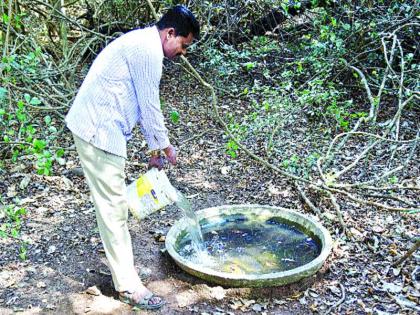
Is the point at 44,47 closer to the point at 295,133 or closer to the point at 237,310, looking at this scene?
the point at 295,133

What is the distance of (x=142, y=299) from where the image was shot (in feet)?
11.7

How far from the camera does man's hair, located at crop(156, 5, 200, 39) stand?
3.17 m

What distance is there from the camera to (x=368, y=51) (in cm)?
665

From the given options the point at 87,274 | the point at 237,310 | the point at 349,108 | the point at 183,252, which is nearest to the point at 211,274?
the point at 237,310

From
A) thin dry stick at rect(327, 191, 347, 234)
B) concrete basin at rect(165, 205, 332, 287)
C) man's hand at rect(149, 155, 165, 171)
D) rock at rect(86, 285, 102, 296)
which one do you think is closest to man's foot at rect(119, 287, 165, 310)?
rock at rect(86, 285, 102, 296)

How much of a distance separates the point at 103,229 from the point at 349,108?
4.54 m

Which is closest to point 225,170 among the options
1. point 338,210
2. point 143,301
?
point 338,210

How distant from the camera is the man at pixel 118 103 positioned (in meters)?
3.17

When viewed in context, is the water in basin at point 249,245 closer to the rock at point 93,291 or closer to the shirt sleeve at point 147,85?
the rock at point 93,291

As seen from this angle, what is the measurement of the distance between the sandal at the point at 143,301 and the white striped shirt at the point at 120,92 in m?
1.01

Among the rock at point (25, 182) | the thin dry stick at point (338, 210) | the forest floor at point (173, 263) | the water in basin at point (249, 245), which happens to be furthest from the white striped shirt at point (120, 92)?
the rock at point (25, 182)

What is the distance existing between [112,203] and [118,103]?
26.4 inches

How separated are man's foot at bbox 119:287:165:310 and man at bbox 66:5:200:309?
17.1 inches

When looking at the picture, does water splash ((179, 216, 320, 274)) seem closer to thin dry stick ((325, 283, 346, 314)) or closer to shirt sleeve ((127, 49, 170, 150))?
thin dry stick ((325, 283, 346, 314))
